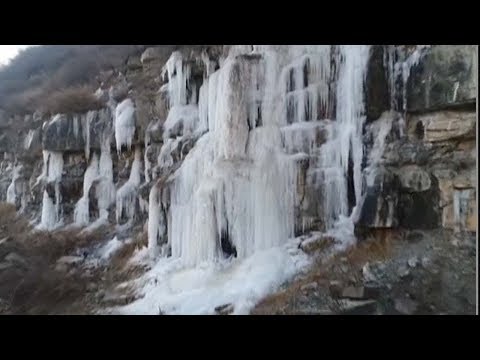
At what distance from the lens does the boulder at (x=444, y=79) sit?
17.5 feet

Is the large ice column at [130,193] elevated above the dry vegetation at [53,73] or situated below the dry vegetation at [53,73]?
below

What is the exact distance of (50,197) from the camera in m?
12.4

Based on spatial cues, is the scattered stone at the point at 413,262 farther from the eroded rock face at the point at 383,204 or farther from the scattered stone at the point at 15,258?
the scattered stone at the point at 15,258

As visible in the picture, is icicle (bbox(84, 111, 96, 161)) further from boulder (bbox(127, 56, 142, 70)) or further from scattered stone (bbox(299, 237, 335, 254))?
scattered stone (bbox(299, 237, 335, 254))

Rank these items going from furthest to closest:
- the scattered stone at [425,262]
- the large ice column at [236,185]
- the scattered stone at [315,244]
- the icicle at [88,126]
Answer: the icicle at [88,126], the large ice column at [236,185], the scattered stone at [315,244], the scattered stone at [425,262]

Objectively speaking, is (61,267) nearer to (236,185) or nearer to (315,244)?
(236,185)

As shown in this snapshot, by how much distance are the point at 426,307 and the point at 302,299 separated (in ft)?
4.81

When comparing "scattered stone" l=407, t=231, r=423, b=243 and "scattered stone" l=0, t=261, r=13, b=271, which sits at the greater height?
"scattered stone" l=407, t=231, r=423, b=243

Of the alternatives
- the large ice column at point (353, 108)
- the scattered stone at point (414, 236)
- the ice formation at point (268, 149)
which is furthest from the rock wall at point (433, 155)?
the ice formation at point (268, 149)

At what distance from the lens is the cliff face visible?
220 inches

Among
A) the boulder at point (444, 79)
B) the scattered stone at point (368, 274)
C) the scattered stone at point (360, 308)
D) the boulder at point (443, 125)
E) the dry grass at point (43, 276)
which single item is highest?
the boulder at point (444, 79)

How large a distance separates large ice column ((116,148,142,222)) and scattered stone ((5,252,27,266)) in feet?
7.78

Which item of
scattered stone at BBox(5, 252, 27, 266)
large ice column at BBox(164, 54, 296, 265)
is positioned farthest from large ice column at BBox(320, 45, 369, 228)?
scattered stone at BBox(5, 252, 27, 266)

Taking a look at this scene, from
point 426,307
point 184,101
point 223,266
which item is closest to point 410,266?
point 426,307
